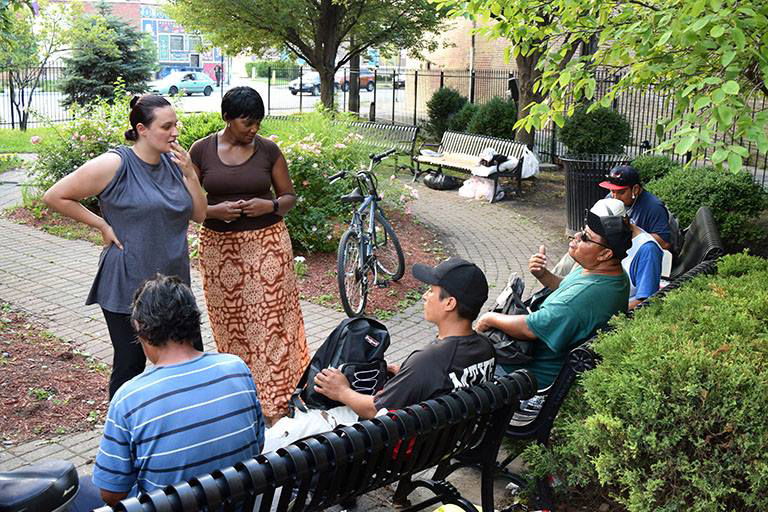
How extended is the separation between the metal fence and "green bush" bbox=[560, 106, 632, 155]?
13926 millimetres

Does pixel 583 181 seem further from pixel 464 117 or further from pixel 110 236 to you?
pixel 464 117

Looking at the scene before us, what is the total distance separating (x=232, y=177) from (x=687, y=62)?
8.77 feet

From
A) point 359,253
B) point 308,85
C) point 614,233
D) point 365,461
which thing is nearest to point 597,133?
point 359,253

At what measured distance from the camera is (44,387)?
17.6 feet

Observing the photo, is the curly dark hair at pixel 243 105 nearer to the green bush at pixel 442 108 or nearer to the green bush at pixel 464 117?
the green bush at pixel 464 117

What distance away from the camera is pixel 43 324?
6.69 metres

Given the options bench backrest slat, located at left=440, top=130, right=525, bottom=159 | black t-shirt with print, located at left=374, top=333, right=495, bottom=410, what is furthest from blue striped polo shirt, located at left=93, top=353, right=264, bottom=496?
bench backrest slat, located at left=440, top=130, right=525, bottom=159

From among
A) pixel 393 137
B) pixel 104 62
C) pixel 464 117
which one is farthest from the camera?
pixel 104 62

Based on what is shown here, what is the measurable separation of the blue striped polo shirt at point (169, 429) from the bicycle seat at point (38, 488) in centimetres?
19

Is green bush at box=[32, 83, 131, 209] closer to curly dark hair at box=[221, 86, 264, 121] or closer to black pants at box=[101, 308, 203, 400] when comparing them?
curly dark hair at box=[221, 86, 264, 121]

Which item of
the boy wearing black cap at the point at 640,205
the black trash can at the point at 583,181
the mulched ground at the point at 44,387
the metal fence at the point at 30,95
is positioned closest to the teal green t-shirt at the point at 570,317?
the boy wearing black cap at the point at 640,205

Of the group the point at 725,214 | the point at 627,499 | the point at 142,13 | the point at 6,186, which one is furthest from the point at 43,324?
the point at 142,13

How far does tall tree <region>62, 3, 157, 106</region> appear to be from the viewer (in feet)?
80.6

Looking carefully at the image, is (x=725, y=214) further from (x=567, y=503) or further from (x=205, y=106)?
(x=205, y=106)
